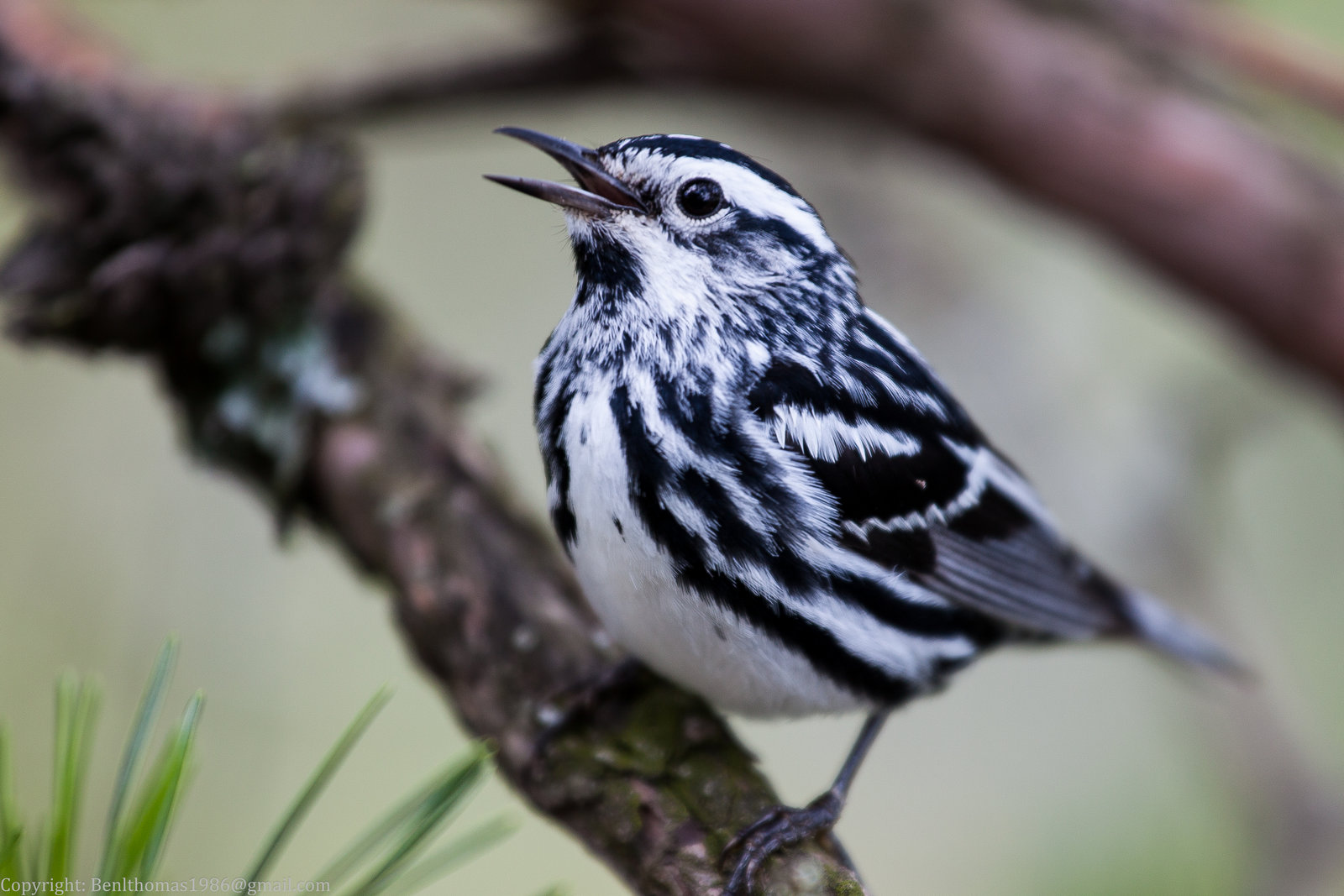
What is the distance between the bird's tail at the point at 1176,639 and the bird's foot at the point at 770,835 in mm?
1247

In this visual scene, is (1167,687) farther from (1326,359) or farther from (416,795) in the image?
(416,795)

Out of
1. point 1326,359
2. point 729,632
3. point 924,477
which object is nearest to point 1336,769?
point 1326,359

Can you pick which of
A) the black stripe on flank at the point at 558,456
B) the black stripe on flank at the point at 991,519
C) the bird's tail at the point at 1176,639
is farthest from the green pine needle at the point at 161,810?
the bird's tail at the point at 1176,639

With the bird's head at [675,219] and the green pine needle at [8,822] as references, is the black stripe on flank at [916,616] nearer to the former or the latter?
the bird's head at [675,219]

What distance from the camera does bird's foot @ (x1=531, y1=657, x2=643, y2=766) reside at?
6.53 ft

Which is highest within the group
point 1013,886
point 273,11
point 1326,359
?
point 273,11

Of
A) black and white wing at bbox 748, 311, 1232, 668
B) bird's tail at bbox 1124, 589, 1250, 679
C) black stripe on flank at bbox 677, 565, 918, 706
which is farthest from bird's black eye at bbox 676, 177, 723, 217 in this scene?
bird's tail at bbox 1124, 589, 1250, 679

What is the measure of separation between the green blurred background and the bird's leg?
3.76ft

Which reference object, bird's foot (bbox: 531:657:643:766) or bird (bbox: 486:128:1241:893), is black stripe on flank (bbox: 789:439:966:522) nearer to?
bird (bbox: 486:128:1241:893)

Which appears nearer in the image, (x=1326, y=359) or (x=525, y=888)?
(x=1326, y=359)

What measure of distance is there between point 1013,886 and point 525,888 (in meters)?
1.50

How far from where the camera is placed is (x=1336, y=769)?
3705mm

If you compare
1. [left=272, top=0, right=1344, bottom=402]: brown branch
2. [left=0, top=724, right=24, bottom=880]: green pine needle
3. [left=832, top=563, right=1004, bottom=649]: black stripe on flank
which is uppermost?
[left=272, top=0, right=1344, bottom=402]: brown branch

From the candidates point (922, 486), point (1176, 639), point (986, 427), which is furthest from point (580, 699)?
A: point (986, 427)
